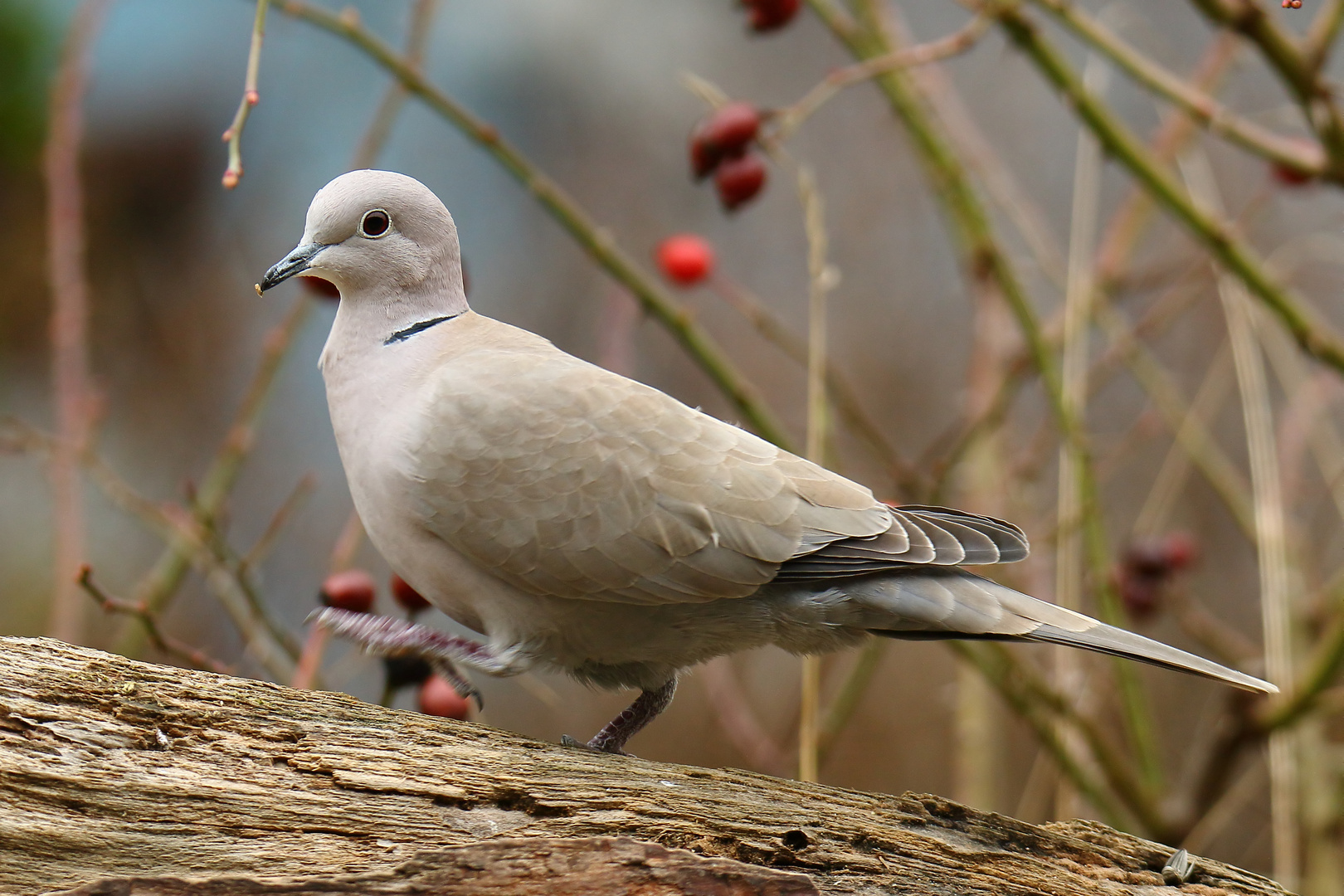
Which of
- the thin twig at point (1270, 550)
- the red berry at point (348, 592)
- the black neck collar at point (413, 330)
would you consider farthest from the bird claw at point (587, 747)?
the thin twig at point (1270, 550)

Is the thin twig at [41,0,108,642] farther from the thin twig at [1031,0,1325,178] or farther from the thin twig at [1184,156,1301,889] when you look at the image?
the thin twig at [1184,156,1301,889]

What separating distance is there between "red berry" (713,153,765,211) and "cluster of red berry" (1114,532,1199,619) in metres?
1.20

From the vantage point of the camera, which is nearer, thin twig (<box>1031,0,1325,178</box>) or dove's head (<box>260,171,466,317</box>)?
dove's head (<box>260,171,466,317</box>)

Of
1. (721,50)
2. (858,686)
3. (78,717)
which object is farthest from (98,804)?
(721,50)

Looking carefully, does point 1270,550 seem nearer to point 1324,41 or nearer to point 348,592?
point 1324,41

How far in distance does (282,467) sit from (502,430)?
3011mm

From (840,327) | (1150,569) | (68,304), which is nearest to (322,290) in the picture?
(68,304)

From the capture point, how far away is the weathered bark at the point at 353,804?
1.34 metres

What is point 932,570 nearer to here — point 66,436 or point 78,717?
point 78,717

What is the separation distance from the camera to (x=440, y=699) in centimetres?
191

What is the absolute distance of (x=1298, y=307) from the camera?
92.2 inches

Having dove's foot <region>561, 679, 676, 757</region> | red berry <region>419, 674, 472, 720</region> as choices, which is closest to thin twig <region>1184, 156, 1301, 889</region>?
dove's foot <region>561, 679, 676, 757</region>

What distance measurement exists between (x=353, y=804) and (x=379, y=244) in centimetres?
82

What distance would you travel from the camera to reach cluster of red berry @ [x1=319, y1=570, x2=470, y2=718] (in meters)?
1.79
